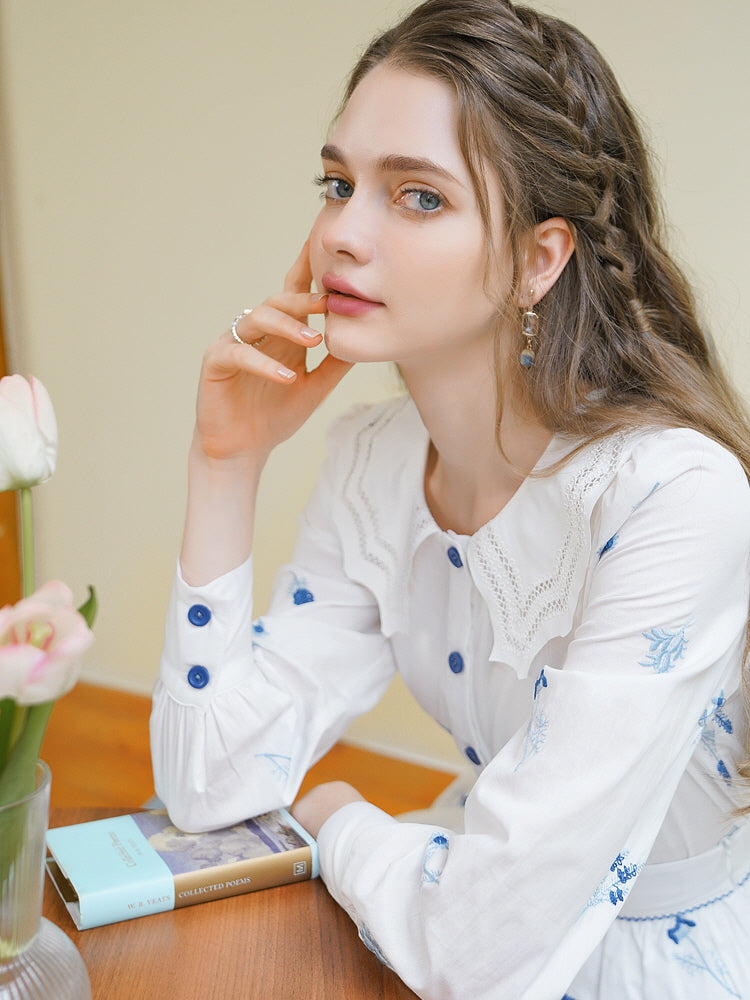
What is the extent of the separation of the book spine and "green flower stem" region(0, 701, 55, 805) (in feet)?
1.21

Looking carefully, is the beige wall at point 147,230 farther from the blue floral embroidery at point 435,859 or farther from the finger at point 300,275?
the blue floral embroidery at point 435,859

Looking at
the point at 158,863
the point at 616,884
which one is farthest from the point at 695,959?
the point at 158,863

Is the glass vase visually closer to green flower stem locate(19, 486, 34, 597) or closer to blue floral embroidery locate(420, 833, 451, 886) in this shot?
green flower stem locate(19, 486, 34, 597)

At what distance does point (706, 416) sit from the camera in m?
1.14

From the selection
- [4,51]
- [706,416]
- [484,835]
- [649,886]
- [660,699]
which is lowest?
[649,886]

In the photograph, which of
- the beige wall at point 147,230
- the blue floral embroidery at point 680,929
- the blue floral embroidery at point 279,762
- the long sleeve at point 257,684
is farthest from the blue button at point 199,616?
the beige wall at point 147,230

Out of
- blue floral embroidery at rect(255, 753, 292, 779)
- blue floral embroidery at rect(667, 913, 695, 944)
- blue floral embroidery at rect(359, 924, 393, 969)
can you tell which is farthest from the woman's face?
blue floral embroidery at rect(667, 913, 695, 944)

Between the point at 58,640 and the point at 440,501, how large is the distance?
839mm

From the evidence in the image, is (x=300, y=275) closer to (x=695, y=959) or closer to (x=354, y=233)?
(x=354, y=233)

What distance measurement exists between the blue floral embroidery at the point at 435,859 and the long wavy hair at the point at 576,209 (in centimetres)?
37

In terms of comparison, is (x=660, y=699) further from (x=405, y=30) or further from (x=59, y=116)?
(x=59, y=116)

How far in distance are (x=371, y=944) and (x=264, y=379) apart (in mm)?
714

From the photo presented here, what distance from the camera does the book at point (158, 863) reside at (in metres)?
0.95

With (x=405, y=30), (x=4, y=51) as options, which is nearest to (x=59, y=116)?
(x=4, y=51)
